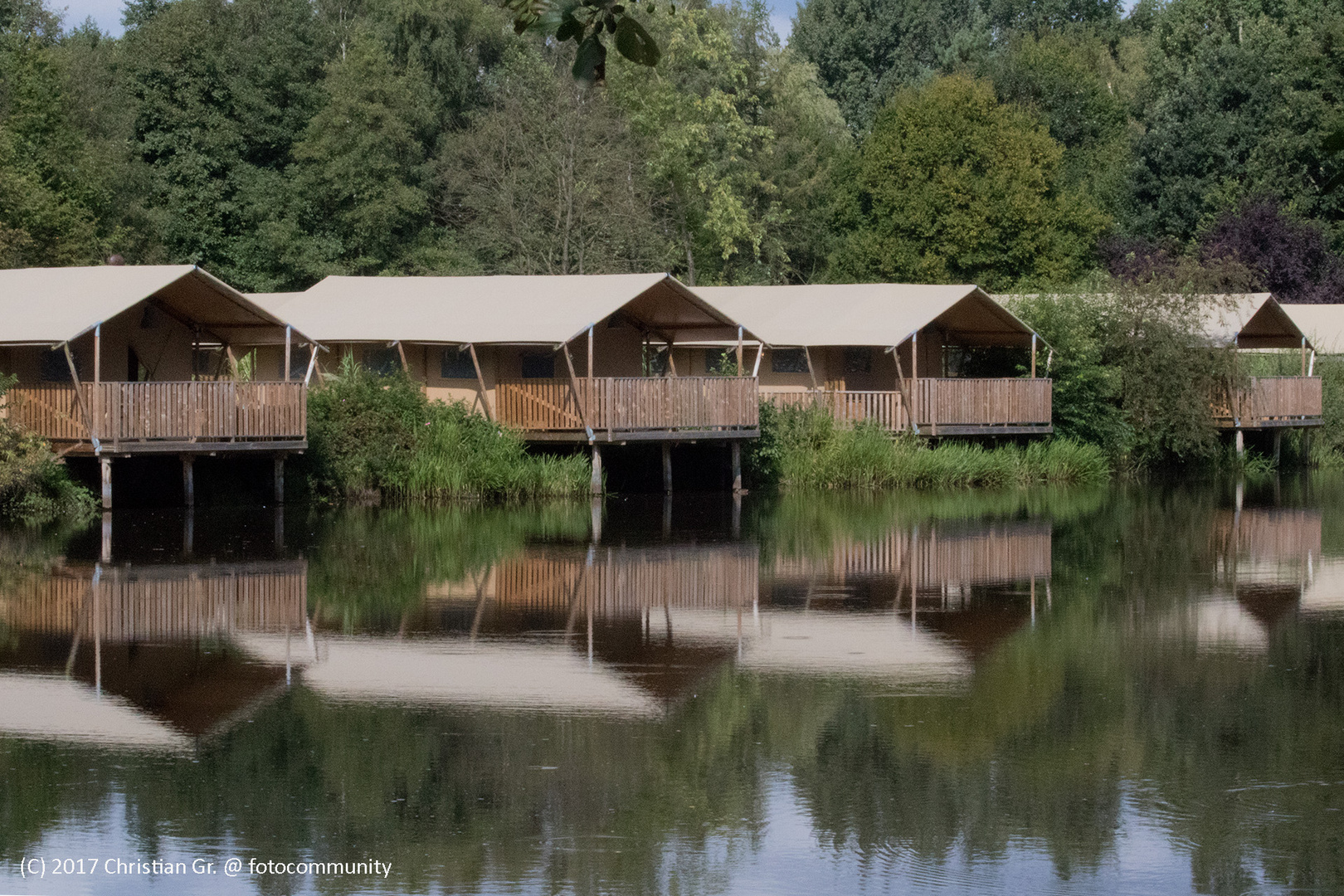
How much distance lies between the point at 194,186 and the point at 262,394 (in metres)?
31.6

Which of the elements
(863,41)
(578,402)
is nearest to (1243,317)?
(578,402)

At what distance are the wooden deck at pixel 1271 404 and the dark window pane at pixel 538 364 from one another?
57.3 feet

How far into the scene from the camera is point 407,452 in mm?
33812

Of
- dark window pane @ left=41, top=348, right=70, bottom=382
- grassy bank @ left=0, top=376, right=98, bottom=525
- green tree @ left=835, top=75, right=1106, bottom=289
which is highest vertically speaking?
green tree @ left=835, top=75, right=1106, bottom=289

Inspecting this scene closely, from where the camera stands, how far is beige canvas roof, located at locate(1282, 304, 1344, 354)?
54.1 meters

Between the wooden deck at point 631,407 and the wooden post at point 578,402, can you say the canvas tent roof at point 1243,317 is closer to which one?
the wooden deck at point 631,407

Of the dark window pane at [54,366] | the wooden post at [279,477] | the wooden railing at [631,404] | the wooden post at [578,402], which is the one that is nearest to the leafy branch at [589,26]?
the wooden post at [279,477]

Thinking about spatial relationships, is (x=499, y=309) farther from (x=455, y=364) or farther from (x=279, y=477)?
(x=279, y=477)

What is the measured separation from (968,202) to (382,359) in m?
33.0

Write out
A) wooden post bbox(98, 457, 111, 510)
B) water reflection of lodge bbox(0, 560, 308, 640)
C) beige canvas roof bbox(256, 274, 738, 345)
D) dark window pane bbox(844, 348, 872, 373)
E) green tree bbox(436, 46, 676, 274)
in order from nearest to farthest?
water reflection of lodge bbox(0, 560, 308, 640)
wooden post bbox(98, 457, 111, 510)
beige canvas roof bbox(256, 274, 738, 345)
dark window pane bbox(844, 348, 872, 373)
green tree bbox(436, 46, 676, 274)

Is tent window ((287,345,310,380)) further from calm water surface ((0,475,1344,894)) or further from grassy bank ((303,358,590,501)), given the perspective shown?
calm water surface ((0,475,1344,894))

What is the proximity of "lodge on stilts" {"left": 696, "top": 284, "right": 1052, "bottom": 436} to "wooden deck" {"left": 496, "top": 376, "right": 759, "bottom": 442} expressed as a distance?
231 cm

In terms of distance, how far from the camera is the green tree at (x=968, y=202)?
65312mm

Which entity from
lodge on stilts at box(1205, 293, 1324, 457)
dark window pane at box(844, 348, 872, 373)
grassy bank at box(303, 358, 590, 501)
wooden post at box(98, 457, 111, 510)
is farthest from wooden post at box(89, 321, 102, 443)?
lodge on stilts at box(1205, 293, 1324, 457)
